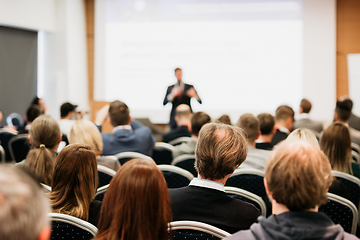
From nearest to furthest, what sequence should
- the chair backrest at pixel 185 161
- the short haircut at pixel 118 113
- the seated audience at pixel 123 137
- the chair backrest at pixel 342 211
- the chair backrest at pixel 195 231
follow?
the chair backrest at pixel 195 231, the chair backrest at pixel 342 211, the chair backrest at pixel 185 161, the seated audience at pixel 123 137, the short haircut at pixel 118 113

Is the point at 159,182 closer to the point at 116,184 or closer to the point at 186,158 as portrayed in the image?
the point at 116,184

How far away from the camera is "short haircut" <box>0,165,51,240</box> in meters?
0.61

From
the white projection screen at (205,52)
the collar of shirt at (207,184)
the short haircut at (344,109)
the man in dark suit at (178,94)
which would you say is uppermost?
the white projection screen at (205,52)

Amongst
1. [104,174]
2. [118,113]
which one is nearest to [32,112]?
[118,113]

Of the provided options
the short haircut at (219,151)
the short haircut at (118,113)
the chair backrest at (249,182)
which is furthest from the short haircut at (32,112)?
the short haircut at (219,151)

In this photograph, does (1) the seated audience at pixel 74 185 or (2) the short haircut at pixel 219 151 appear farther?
(2) the short haircut at pixel 219 151

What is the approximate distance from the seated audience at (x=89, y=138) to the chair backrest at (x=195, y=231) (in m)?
1.38

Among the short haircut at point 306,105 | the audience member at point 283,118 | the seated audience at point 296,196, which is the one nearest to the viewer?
the seated audience at point 296,196

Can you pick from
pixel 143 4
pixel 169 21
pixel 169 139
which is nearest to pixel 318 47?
pixel 169 21

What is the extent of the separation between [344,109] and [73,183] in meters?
3.80

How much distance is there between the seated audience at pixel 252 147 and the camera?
268cm

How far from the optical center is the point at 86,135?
8.57 ft

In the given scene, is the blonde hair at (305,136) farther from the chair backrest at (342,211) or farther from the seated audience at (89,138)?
the seated audience at (89,138)

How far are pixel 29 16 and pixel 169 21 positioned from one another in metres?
2.88
